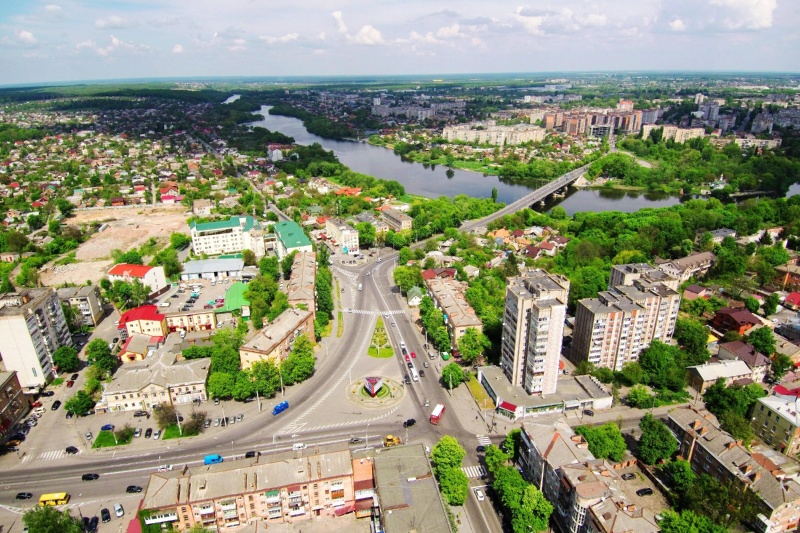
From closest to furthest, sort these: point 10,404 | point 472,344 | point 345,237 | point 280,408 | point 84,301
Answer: point 10,404, point 280,408, point 472,344, point 84,301, point 345,237

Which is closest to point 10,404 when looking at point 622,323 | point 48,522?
point 48,522

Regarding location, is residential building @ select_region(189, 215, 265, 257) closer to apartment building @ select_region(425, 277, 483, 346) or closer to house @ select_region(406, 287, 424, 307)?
house @ select_region(406, 287, 424, 307)

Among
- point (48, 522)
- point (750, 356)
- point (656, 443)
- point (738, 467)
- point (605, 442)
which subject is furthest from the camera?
point (750, 356)

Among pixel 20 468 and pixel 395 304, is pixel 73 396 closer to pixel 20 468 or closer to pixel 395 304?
pixel 20 468

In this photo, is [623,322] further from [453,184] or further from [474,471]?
[453,184]

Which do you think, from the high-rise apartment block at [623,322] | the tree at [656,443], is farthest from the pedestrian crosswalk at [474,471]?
the high-rise apartment block at [623,322]

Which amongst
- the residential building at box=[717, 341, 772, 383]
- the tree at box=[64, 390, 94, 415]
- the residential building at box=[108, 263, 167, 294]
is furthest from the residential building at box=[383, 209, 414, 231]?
the tree at box=[64, 390, 94, 415]
